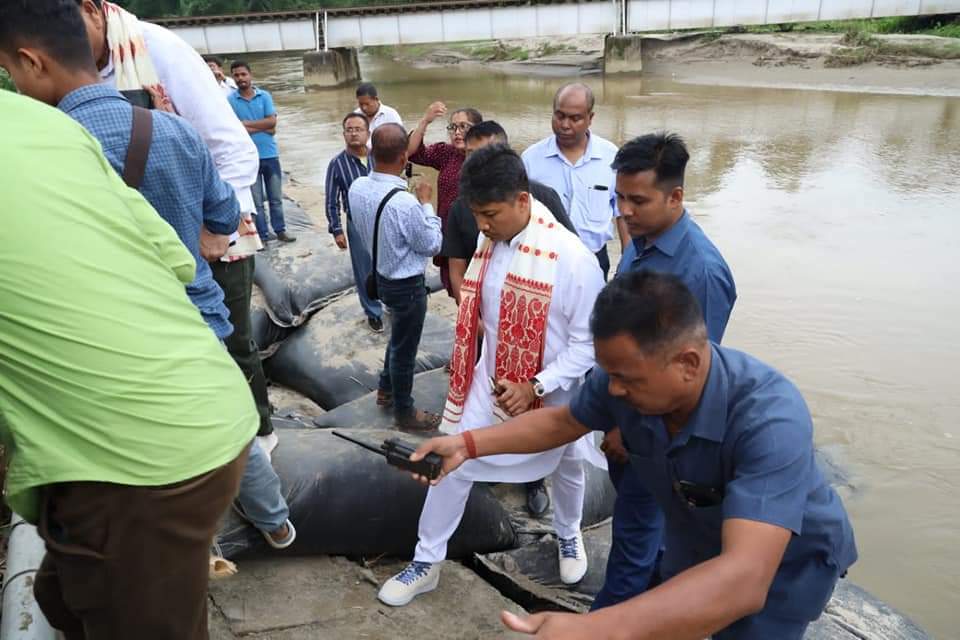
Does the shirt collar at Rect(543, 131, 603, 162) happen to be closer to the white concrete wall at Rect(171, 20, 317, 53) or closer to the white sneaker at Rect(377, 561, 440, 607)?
the white sneaker at Rect(377, 561, 440, 607)

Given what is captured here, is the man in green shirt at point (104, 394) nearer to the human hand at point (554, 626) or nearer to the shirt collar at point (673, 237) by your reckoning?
the human hand at point (554, 626)

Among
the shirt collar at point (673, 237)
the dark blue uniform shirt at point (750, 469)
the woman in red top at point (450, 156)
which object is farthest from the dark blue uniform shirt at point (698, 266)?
the woman in red top at point (450, 156)

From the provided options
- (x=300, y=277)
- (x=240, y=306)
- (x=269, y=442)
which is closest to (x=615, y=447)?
(x=269, y=442)

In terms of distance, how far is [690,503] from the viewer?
5.18 feet

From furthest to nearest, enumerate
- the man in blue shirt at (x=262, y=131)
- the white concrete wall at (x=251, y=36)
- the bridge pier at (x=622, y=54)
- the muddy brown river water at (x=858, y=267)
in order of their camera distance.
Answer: the white concrete wall at (x=251, y=36)
the bridge pier at (x=622, y=54)
the man in blue shirt at (x=262, y=131)
the muddy brown river water at (x=858, y=267)

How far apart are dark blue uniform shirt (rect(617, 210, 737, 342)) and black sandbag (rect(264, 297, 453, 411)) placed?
1.81m

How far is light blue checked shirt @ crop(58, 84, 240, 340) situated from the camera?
1.64m

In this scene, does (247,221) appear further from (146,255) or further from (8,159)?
(8,159)

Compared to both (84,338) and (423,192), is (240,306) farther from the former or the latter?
(423,192)

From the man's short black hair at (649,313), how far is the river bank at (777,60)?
15754mm

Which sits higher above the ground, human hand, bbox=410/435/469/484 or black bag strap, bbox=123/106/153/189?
black bag strap, bbox=123/106/153/189

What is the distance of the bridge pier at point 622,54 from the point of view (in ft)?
65.1

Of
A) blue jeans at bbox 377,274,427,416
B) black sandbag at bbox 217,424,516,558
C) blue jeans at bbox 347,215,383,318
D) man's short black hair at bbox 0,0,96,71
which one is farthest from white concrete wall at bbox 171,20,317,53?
man's short black hair at bbox 0,0,96,71

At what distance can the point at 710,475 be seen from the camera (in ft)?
4.98
